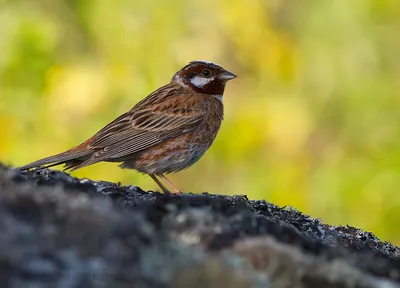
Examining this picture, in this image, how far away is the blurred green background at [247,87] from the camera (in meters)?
8.02

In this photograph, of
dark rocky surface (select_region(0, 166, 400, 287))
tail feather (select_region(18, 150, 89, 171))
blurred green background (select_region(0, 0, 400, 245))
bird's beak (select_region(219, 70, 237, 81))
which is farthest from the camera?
blurred green background (select_region(0, 0, 400, 245))

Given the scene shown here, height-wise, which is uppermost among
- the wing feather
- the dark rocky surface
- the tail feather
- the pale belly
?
the wing feather

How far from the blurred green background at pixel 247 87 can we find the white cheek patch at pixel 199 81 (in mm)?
898

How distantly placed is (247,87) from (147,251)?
6585 millimetres

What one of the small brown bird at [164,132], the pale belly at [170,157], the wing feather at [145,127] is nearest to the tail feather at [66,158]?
the small brown bird at [164,132]

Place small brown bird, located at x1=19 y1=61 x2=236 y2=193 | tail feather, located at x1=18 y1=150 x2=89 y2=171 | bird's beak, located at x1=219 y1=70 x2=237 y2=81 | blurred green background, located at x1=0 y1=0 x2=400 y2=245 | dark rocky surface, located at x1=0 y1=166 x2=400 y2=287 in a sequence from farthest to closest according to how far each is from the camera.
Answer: blurred green background, located at x1=0 y1=0 x2=400 y2=245 < bird's beak, located at x1=219 y1=70 x2=237 y2=81 < small brown bird, located at x1=19 y1=61 x2=236 y2=193 < tail feather, located at x1=18 y1=150 x2=89 y2=171 < dark rocky surface, located at x1=0 y1=166 x2=400 y2=287

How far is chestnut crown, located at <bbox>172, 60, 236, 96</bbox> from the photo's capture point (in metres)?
7.66

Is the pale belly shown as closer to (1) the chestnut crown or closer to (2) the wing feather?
(2) the wing feather

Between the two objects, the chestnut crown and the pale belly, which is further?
the chestnut crown

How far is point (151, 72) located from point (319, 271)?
6246 mm

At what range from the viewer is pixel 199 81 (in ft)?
25.3


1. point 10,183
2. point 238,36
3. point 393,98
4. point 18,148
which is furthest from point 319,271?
point 238,36

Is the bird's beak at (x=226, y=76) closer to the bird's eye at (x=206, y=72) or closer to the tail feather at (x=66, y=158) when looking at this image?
the bird's eye at (x=206, y=72)

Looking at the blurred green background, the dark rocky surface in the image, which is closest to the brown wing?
the blurred green background
